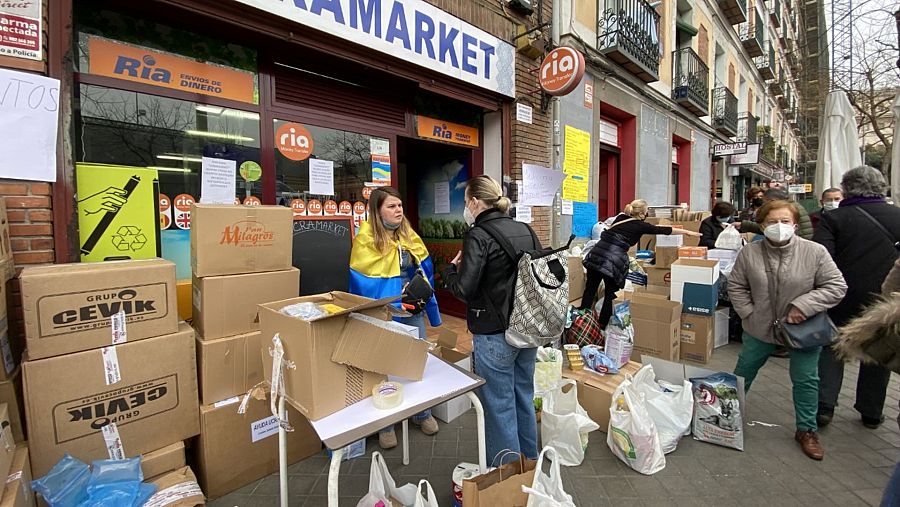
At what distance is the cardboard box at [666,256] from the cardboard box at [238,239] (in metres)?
4.69

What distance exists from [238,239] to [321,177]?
1.60 m

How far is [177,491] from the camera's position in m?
1.91

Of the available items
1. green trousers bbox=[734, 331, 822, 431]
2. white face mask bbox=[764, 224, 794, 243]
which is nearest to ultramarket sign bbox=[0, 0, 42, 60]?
white face mask bbox=[764, 224, 794, 243]

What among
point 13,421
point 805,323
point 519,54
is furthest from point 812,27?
point 13,421

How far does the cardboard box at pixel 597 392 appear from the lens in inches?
114

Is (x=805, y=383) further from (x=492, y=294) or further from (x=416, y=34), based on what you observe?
(x=416, y=34)

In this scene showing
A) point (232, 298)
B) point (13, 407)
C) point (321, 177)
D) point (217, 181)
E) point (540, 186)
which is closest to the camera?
point (13, 407)

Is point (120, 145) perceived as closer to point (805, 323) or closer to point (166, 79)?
point (166, 79)

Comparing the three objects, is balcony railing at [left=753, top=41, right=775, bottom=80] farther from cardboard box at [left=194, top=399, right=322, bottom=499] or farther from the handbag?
cardboard box at [left=194, top=399, right=322, bottom=499]

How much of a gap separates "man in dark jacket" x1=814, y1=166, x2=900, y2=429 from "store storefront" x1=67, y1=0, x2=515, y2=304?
352 centimetres

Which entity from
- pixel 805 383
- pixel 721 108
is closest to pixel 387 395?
pixel 805 383

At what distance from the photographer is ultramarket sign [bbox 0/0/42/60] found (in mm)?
2051

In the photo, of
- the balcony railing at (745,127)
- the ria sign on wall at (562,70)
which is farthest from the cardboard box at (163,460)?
the balcony railing at (745,127)

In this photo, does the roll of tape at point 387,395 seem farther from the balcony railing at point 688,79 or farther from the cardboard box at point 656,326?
the balcony railing at point 688,79
